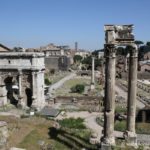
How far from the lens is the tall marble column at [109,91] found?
56.7 ft

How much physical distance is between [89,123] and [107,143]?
12.9 meters

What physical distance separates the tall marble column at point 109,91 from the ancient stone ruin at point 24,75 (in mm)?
19264

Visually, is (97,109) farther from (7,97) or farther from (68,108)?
(7,97)

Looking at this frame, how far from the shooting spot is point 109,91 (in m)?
17.6

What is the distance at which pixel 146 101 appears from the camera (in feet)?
139

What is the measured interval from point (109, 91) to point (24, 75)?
20.9m

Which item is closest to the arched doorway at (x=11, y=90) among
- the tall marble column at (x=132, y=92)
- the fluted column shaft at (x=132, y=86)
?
the tall marble column at (x=132, y=92)

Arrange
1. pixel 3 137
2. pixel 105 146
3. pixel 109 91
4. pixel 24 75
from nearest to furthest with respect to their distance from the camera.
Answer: pixel 109 91 → pixel 105 146 → pixel 3 137 → pixel 24 75

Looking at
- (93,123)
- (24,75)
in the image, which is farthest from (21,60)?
(93,123)

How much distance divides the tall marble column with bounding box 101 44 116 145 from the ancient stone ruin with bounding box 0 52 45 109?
19.3m

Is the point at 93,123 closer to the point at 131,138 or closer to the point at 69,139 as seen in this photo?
the point at 69,139

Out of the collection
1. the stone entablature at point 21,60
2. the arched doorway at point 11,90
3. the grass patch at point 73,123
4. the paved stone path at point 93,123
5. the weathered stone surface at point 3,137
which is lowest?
the paved stone path at point 93,123

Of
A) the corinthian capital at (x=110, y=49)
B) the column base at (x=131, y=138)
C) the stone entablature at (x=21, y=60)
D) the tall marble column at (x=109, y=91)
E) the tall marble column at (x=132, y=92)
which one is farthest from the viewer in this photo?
the stone entablature at (x=21, y=60)

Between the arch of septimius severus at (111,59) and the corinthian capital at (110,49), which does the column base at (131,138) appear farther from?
the corinthian capital at (110,49)
